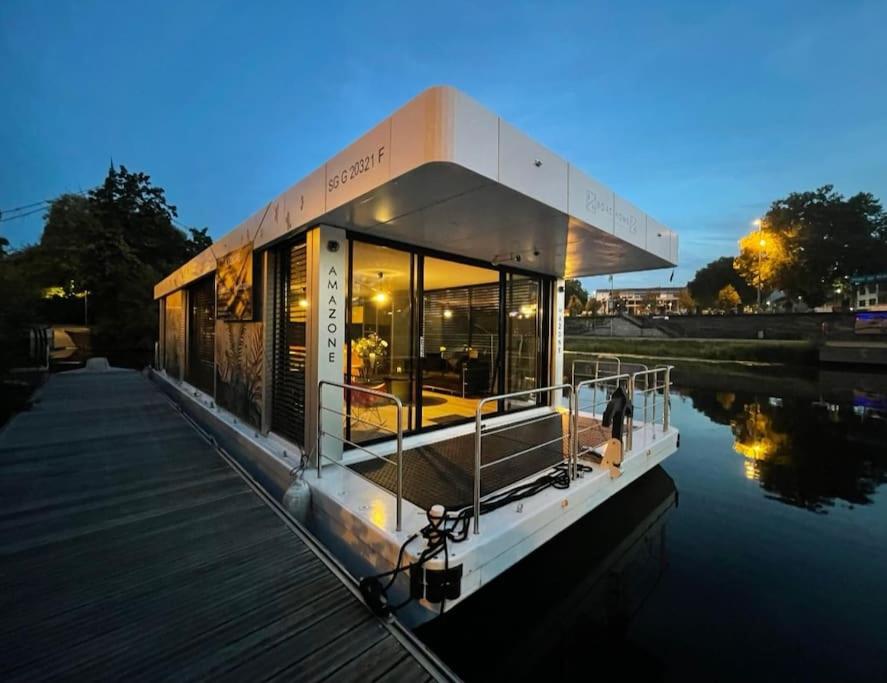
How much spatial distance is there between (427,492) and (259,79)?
107 metres

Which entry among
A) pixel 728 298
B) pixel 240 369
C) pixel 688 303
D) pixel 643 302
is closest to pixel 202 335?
pixel 240 369

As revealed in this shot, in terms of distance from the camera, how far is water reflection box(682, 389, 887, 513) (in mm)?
4637

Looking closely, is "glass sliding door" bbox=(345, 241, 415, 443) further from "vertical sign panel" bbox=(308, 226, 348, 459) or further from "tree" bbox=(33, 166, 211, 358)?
"tree" bbox=(33, 166, 211, 358)

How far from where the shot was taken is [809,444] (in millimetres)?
6398

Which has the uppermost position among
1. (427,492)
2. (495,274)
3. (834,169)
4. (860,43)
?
(834,169)

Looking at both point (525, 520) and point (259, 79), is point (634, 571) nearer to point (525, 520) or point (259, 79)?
point (525, 520)

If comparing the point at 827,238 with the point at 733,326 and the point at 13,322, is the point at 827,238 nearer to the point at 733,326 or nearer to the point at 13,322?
the point at 733,326

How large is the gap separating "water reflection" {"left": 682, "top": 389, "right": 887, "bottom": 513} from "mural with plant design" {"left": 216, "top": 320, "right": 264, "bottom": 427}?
19.8ft

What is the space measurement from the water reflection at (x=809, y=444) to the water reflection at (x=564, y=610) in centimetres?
230

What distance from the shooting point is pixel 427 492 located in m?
3.07

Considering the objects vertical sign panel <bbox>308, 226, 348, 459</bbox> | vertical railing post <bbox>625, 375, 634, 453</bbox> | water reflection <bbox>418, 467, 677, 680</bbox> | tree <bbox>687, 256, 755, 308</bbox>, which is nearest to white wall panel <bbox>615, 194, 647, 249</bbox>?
vertical railing post <bbox>625, 375, 634, 453</bbox>

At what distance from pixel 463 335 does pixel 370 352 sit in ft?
6.62

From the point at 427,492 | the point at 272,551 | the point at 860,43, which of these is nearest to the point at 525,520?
the point at 427,492

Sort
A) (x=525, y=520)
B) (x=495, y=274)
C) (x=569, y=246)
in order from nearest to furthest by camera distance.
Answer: (x=525, y=520) → (x=569, y=246) → (x=495, y=274)
